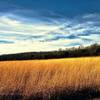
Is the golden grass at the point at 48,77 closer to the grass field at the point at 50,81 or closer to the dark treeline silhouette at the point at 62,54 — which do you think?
the grass field at the point at 50,81

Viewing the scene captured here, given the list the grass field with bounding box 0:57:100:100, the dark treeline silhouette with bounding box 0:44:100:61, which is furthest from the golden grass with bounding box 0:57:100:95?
the dark treeline silhouette with bounding box 0:44:100:61

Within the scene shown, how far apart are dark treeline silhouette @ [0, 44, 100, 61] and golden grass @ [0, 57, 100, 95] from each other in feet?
59.6

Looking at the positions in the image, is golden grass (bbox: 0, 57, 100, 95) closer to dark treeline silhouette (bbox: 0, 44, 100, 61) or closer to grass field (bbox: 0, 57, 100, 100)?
grass field (bbox: 0, 57, 100, 100)

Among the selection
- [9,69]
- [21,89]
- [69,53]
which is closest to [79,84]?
[21,89]

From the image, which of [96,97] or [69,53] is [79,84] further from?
[69,53]

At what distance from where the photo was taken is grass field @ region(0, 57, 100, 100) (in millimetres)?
17375

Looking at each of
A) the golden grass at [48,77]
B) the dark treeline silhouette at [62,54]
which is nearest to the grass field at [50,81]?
the golden grass at [48,77]

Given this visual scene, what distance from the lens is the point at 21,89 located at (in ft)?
58.7

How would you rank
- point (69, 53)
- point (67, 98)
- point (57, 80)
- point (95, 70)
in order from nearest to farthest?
point (67, 98), point (57, 80), point (95, 70), point (69, 53)

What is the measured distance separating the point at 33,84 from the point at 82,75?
2.44 meters

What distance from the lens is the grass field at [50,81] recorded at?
57.0 ft

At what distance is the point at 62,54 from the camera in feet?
137

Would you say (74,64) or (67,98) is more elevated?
(74,64)

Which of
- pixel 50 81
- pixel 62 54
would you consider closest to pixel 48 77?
pixel 50 81
